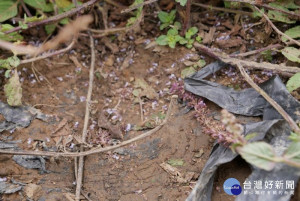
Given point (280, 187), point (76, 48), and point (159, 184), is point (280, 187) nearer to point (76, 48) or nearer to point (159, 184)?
point (159, 184)

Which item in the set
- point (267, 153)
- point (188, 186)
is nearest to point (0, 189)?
point (188, 186)

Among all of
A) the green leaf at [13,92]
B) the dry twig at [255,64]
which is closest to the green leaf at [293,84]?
the dry twig at [255,64]

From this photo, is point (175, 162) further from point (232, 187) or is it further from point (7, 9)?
point (7, 9)

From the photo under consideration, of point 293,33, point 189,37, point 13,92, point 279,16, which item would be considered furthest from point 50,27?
point 293,33

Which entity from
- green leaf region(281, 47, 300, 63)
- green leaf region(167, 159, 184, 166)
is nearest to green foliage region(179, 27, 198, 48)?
green leaf region(281, 47, 300, 63)

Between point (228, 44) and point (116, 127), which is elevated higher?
point (228, 44)

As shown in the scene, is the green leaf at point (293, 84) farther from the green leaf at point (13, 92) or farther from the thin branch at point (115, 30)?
the green leaf at point (13, 92)
